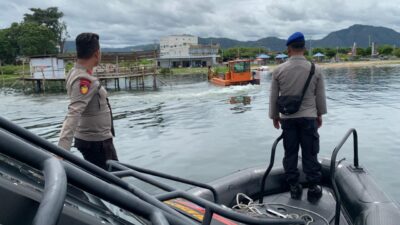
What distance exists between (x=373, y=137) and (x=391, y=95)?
41.1 feet

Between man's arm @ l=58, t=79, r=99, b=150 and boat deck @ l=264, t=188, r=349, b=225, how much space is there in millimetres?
2113

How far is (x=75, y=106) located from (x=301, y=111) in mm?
2371

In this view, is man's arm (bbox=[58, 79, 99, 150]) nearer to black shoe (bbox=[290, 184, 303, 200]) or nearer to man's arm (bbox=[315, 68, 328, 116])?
man's arm (bbox=[315, 68, 328, 116])

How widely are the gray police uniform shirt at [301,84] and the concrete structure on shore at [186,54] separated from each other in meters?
88.3

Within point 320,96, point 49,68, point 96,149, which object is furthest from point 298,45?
point 49,68

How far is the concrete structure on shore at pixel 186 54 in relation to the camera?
9738 cm

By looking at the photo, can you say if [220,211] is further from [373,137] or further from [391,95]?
[391,95]

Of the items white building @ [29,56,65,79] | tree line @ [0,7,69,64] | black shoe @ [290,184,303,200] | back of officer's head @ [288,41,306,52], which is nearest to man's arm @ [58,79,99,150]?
back of officer's head @ [288,41,306,52]

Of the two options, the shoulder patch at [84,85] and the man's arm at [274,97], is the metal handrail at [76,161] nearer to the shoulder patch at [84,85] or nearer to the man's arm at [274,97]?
the shoulder patch at [84,85]

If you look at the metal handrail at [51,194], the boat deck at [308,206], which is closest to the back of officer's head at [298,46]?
the boat deck at [308,206]

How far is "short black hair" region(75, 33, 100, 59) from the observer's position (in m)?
3.27

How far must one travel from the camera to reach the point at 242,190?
4742 mm

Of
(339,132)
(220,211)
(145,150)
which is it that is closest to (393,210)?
(220,211)

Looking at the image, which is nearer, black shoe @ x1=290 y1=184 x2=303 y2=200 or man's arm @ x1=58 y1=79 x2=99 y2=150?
man's arm @ x1=58 y1=79 x2=99 y2=150
